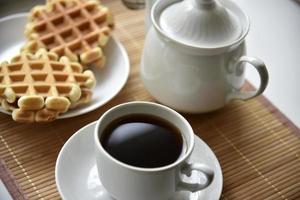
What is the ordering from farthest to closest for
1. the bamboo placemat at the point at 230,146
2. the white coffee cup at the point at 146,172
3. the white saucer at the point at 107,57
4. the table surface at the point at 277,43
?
the table surface at the point at 277,43, the white saucer at the point at 107,57, the bamboo placemat at the point at 230,146, the white coffee cup at the point at 146,172

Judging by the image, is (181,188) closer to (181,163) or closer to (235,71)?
(181,163)

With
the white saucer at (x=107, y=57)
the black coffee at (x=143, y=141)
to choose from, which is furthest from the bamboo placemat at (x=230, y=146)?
the black coffee at (x=143, y=141)

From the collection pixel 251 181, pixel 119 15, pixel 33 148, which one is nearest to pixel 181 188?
pixel 251 181

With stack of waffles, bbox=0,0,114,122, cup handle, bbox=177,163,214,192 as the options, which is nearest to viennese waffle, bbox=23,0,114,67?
stack of waffles, bbox=0,0,114,122

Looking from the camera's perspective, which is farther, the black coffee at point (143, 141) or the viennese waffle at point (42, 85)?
the viennese waffle at point (42, 85)

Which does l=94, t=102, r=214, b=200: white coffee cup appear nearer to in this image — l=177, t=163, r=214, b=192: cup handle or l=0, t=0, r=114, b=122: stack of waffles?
l=177, t=163, r=214, b=192: cup handle

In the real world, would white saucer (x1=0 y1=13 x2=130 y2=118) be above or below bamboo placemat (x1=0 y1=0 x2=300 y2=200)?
above

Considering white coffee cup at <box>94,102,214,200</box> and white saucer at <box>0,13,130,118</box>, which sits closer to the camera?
white coffee cup at <box>94,102,214,200</box>

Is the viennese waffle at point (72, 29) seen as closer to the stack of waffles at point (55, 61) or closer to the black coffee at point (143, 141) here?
the stack of waffles at point (55, 61)
